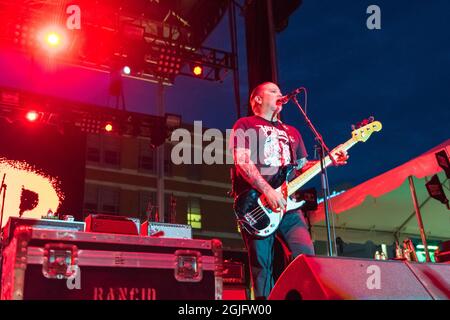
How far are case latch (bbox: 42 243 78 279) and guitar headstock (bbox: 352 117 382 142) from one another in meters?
2.62

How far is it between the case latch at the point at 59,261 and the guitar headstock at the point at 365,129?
262 centimetres

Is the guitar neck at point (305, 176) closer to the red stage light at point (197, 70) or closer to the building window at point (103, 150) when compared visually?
the red stage light at point (197, 70)

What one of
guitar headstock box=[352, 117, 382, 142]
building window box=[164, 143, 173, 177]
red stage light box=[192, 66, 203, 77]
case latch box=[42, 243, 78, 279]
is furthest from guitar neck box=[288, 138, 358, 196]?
building window box=[164, 143, 173, 177]

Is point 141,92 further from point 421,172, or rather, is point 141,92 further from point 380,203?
point 421,172

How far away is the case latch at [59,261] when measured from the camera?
7.67ft

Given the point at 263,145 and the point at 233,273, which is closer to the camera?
the point at 263,145

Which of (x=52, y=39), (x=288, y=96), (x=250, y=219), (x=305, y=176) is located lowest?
(x=250, y=219)

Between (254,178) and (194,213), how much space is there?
25.2 metres

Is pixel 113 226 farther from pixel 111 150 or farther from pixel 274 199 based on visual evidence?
pixel 111 150

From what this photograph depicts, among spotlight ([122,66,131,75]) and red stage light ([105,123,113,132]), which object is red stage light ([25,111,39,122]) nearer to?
red stage light ([105,123,113,132])

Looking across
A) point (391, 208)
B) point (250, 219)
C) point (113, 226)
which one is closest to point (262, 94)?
point (250, 219)

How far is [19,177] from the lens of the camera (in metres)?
12.6

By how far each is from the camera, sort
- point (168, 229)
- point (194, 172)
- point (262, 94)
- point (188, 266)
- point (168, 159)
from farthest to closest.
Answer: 1. point (194, 172)
2. point (168, 159)
3. point (168, 229)
4. point (262, 94)
5. point (188, 266)

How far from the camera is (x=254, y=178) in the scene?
3.31 m
